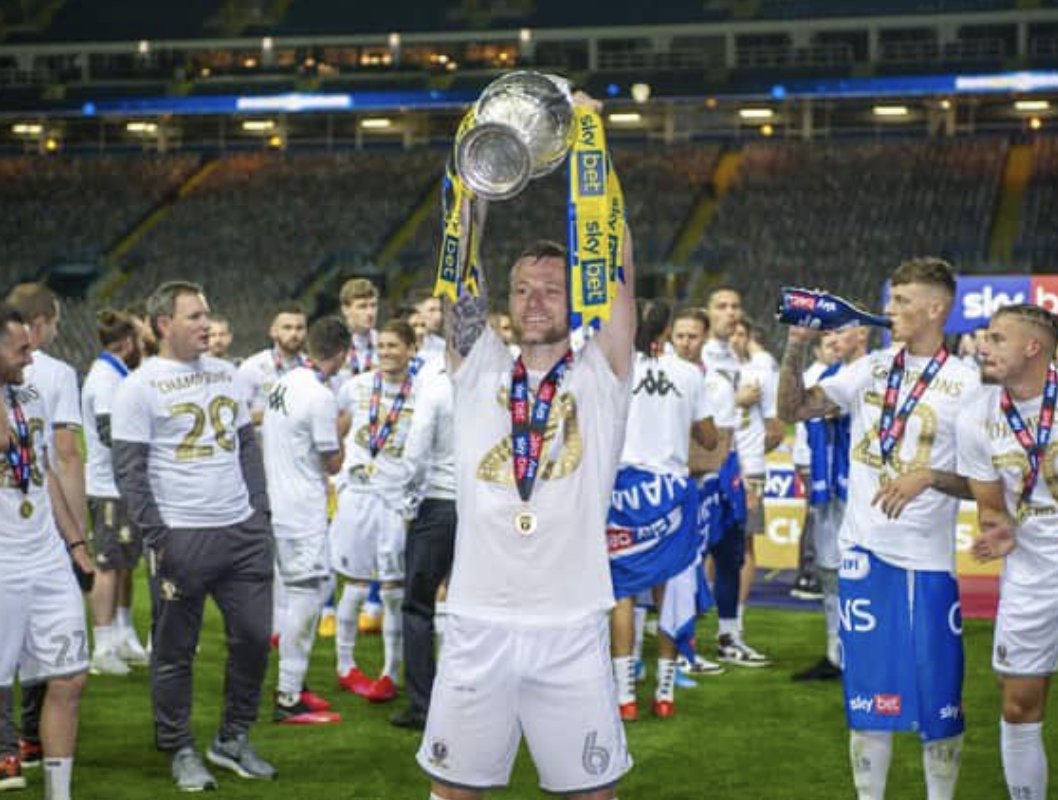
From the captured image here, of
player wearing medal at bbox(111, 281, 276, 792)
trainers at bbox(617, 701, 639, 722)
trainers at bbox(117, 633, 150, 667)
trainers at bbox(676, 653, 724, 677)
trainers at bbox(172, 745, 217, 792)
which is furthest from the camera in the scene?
trainers at bbox(117, 633, 150, 667)

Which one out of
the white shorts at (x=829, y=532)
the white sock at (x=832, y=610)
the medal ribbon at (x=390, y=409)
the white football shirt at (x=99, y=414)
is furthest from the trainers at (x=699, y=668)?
the white football shirt at (x=99, y=414)

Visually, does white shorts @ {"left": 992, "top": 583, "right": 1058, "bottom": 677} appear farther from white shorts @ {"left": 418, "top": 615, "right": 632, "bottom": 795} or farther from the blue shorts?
white shorts @ {"left": 418, "top": 615, "right": 632, "bottom": 795}

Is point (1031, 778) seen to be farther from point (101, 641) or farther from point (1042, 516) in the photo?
point (101, 641)

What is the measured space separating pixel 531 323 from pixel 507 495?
478mm

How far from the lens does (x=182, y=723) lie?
755cm

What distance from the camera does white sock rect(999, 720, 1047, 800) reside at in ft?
19.8

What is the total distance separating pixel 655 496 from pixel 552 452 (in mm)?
4182

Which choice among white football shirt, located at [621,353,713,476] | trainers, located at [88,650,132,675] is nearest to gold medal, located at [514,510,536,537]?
white football shirt, located at [621,353,713,476]

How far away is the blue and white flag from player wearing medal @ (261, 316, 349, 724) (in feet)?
4.87

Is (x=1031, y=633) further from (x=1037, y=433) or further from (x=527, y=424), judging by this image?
(x=527, y=424)

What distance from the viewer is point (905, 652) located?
6.04m

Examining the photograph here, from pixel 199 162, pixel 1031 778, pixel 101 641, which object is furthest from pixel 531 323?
pixel 199 162

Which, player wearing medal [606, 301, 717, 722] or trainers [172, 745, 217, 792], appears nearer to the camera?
trainers [172, 745, 217, 792]

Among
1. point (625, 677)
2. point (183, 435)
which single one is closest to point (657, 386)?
point (625, 677)
